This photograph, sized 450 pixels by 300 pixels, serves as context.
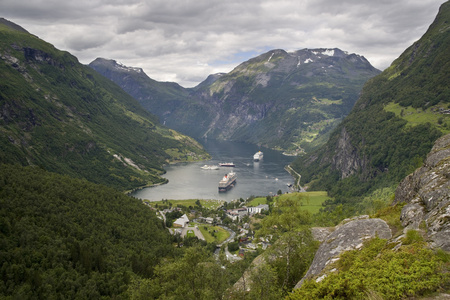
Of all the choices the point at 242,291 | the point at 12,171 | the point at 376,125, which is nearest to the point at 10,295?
the point at 242,291

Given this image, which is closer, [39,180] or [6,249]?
[6,249]

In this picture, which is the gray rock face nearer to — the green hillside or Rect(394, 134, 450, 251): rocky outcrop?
Rect(394, 134, 450, 251): rocky outcrop

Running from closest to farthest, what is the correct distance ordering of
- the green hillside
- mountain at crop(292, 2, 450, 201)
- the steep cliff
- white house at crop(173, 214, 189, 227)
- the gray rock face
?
1. the steep cliff
2. the gray rock face
3. the green hillside
4. white house at crop(173, 214, 189, 227)
5. mountain at crop(292, 2, 450, 201)

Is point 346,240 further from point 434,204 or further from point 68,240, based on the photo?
point 68,240

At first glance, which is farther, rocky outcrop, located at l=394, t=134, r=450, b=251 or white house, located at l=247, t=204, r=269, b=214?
white house, located at l=247, t=204, r=269, b=214

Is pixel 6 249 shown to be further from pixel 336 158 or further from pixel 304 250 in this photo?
pixel 336 158

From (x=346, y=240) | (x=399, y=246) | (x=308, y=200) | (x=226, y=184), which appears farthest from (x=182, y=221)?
(x=399, y=246)

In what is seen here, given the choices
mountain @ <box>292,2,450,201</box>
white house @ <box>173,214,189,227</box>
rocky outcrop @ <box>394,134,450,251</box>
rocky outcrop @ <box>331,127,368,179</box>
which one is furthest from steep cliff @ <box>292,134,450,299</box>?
rocky outcrop @ <box>331,127,368,179</box>

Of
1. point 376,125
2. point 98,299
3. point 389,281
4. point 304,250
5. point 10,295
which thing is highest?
point 376,125
